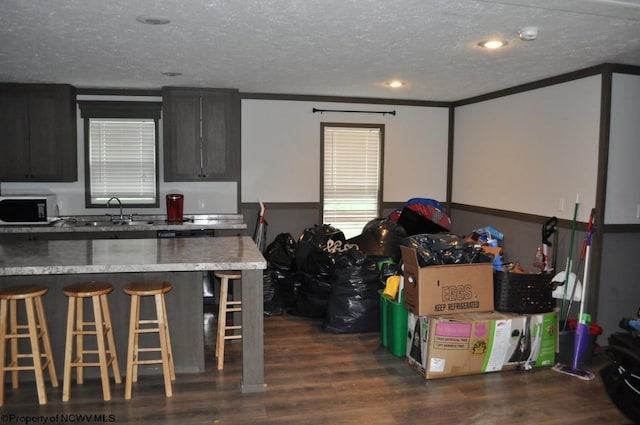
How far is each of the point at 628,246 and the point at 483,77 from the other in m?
2.01

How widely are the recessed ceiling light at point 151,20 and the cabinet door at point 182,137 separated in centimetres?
258

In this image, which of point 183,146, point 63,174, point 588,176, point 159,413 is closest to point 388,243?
point 588,176

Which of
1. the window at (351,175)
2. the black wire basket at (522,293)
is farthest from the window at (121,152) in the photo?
the black wire basket at (522,293)

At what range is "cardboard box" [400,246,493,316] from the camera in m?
3.82

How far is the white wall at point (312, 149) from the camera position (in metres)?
6.30

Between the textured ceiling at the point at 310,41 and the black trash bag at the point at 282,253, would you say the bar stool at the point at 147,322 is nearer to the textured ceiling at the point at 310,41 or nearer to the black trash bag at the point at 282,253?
the textured ceiling at the point at 310,41

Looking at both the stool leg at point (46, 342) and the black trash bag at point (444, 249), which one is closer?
the stool leg at point (46, 342)

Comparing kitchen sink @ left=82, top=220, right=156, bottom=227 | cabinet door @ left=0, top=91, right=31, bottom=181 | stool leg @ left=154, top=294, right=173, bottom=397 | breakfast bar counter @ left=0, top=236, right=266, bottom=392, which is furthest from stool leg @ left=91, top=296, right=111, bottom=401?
cabinet door @ left=0, top=91, right=31, bottom=181

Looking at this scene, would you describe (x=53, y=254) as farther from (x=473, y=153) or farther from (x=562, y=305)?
(x=473, y=153)

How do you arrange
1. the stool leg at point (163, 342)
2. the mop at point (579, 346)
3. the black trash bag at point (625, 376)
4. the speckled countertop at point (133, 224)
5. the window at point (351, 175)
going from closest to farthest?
the black trash bag at point (625, 376) < the stool leg at point (163, 342) < the mop at point (579, 346) < the speckled countertop at point (133, 224) < the window at point (351, 175)

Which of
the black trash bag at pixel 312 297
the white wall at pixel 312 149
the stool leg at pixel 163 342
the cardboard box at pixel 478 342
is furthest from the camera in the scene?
the white wall at pixel 312 149

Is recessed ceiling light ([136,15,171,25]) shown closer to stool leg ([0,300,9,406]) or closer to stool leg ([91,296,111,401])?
stool leg ([91,296,111,401])

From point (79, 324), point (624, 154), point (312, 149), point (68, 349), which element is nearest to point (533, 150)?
point (624, 154)

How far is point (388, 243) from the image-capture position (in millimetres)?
5496
